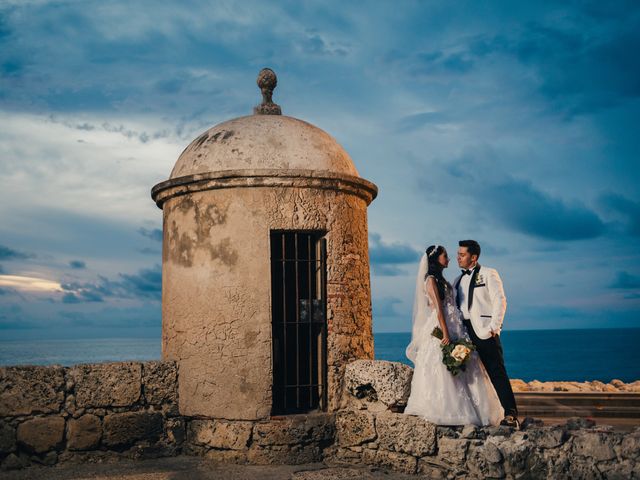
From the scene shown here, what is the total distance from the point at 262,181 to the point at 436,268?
2156 millimetres

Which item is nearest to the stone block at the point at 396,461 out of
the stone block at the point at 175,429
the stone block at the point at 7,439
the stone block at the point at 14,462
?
the stone block at the point at 175,429

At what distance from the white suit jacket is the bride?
19cm

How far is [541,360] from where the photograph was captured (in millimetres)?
84250

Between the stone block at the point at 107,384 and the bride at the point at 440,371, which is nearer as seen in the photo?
the bride at the point at 440,371

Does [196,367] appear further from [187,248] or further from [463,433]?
[463,433]

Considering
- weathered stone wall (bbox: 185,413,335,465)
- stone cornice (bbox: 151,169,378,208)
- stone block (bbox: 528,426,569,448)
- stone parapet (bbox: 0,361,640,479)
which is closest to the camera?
Answer: stone block (bbox: 528,426,569,448)

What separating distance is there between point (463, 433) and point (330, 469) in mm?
1444

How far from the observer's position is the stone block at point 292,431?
752 cm

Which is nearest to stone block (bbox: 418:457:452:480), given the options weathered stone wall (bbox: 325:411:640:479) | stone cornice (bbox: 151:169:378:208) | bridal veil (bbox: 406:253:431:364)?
weathered stone wall (bbox: 325:411:640:479)

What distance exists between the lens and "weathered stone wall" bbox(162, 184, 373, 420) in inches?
301

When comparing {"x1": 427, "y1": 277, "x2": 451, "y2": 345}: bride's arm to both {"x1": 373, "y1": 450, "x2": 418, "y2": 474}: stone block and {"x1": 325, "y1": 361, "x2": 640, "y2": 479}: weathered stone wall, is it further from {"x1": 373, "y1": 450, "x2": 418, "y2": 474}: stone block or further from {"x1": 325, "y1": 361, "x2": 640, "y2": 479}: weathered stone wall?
{"x1": 373, "y1": 450, "x2": 418, "y2": 474}: stone block

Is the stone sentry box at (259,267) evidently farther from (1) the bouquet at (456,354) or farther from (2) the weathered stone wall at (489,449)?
(1) the bouquet at (456,354)

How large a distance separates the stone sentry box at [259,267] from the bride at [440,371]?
1062mm

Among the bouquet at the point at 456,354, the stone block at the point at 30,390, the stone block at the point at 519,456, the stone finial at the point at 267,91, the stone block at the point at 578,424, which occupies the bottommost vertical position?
the stone block at the point at 519,456
